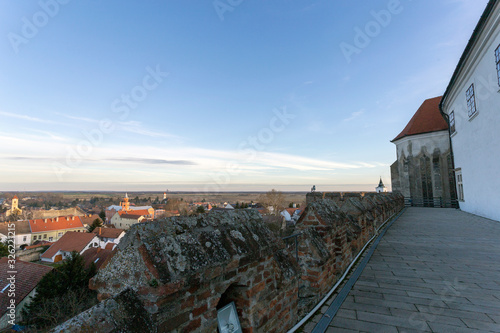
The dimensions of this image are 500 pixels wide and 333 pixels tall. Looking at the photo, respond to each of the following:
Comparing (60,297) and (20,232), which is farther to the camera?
(20,232)

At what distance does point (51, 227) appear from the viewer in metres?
62.8

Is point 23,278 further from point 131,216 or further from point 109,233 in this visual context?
point 131,216

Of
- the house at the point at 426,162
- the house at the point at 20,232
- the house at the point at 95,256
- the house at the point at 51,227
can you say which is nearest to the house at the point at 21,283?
the house at the point at 95,256

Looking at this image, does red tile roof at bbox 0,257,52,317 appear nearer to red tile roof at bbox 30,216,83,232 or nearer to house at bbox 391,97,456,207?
house at bbox 391,97,456,207

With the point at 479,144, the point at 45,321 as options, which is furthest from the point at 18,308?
the point at 479,144

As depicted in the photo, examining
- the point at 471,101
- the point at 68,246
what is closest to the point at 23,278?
the point at 68,246

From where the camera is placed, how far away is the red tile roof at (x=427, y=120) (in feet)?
88.5

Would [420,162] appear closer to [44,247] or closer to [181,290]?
[181,290]

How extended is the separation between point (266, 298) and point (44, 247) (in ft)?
206

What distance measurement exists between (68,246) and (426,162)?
5222cm

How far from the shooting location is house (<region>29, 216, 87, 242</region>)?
59.8 m

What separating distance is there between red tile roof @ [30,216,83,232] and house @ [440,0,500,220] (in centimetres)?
7892

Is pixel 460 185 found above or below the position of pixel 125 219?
above

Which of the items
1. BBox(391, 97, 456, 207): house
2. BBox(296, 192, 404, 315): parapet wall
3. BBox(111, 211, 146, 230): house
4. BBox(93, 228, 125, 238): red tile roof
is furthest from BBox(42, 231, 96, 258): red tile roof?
BBox(391, 97, 456, 207): house
